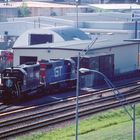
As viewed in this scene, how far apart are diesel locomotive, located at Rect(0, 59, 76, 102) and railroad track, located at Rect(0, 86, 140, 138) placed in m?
2.90

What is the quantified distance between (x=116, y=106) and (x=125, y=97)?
347 cm

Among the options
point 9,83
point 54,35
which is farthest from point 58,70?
point 54,35

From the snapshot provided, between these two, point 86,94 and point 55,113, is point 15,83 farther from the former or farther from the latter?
point 86,94

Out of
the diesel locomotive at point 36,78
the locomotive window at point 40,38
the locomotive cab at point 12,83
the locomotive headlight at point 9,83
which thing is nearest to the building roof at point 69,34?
the locomotive window at point 40,38

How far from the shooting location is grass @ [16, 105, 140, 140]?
75.7 ft

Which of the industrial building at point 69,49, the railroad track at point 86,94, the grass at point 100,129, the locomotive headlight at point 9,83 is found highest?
the industrial building at point 69,49

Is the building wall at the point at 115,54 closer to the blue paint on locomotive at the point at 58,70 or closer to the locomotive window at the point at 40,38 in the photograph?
the blue paint on locomotive at the point at 58,70

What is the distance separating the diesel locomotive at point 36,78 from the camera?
34469 millimetres

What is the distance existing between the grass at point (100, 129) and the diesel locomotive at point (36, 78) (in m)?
6.66

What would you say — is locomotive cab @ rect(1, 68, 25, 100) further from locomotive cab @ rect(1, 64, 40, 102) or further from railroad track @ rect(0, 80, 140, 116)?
railroad track @ rect(0, 80, 140, 116)

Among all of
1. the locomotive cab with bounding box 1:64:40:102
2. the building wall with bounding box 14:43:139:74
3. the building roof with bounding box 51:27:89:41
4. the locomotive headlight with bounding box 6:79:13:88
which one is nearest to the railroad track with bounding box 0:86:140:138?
the locomotive cab with bounding box 1:64:40:102

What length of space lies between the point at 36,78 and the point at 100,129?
1139cm

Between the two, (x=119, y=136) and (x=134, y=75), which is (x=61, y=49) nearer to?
(x=134, y=75)

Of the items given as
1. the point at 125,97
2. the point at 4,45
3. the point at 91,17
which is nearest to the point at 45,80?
the point at 125,97
